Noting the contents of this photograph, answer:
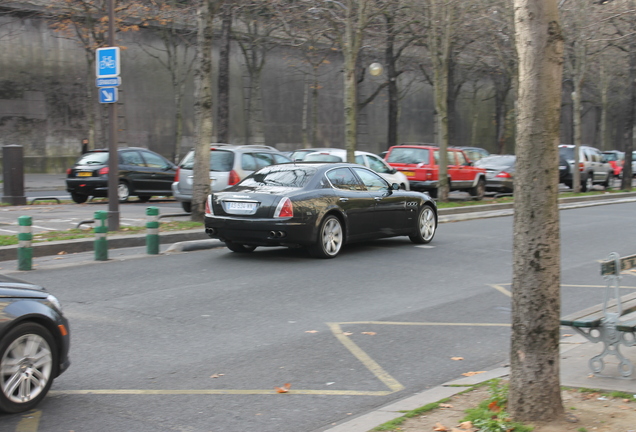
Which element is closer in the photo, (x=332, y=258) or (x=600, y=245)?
(x=332, y=258)

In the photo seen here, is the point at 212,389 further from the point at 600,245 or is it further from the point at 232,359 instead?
the point at 600,245

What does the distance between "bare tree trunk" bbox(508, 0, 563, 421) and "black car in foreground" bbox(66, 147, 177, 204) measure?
17773 mm

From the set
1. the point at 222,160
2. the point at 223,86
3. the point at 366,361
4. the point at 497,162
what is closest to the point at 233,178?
the point at 222,160

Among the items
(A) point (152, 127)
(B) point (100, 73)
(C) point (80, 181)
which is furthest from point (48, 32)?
(B) point (100, 73)

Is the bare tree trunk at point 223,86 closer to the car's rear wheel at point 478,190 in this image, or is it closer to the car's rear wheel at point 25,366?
the car's rear wheel at point 478,190

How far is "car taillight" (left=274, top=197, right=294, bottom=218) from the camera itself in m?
11.3

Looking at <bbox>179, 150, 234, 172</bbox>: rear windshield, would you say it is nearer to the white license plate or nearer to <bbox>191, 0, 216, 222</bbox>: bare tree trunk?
<bbox>191, 0, 216, 222</bbox>: bare tree trunk

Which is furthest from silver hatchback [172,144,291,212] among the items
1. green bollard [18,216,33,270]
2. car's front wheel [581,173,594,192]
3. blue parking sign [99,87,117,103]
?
car's front wheel [581,173,594,192]

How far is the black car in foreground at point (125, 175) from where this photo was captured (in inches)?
826

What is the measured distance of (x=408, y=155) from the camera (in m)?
24.7

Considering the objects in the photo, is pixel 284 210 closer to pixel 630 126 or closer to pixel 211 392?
pixel 211 392

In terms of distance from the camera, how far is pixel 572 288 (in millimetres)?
10070

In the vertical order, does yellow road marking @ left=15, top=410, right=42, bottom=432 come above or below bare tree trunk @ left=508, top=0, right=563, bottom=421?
below

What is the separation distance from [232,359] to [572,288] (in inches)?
217
